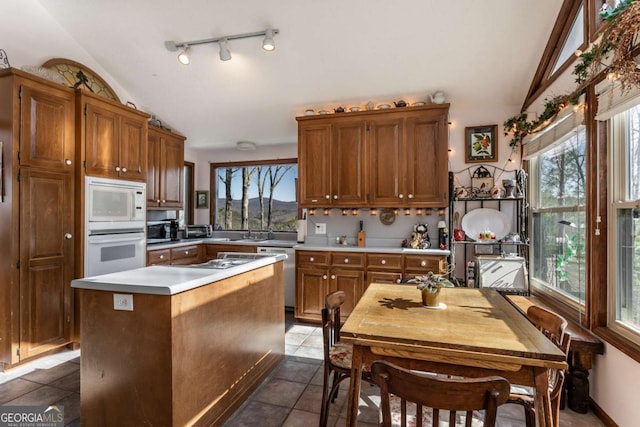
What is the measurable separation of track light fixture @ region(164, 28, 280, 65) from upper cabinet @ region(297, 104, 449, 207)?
3.53 feet

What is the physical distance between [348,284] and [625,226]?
2.44m

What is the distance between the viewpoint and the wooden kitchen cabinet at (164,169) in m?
4.34

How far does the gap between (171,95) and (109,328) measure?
11.2 feet

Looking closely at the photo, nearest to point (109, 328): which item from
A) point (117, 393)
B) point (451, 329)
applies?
point (117, 393)

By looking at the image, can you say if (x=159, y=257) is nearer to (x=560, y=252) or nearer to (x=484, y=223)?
(x=484, y=223)

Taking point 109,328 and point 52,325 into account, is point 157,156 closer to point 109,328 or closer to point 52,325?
point 52,325

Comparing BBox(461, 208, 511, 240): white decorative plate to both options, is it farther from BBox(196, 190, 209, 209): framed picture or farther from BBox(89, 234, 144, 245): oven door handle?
BBox(196, 190, 209, 209): framed picture

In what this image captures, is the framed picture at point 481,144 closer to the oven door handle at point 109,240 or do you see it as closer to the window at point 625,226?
the window at point 625,226

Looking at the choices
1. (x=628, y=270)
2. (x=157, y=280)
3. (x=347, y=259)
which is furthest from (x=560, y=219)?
(x=157, y=280)

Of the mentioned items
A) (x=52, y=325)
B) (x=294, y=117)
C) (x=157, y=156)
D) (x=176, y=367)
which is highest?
(x=294, y=117)

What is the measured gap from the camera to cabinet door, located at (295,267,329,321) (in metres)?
3.85

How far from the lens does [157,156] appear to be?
14.6ft

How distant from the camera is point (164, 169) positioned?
4.58 meters

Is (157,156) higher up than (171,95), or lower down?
lower down
